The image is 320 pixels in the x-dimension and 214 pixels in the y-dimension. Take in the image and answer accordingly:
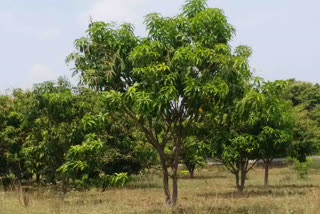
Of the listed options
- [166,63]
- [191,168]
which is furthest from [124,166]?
[166,63]

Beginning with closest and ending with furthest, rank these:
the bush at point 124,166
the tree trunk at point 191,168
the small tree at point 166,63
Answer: the small tree at point 166,63
the bush at point 124,166
the tree trunk at point 191,168

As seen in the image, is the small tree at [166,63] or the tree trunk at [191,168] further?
the tree trunk at [191,168]

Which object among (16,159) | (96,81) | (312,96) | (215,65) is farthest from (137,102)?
(312,96)

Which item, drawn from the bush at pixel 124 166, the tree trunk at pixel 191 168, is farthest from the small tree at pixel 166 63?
the tree trunk at pixel 191 168

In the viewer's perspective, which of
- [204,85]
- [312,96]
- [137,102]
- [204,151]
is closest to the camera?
[137,102]

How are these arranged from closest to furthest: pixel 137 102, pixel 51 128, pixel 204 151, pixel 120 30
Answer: pixel 137 102 → pixel 120 30 → pixel 51 128 → pixel 204 151

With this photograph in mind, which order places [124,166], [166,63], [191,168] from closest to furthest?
[166,63]
[124,166]
[191,168]

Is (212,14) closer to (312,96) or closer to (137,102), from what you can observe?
(137,102)

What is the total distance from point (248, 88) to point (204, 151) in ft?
39.2

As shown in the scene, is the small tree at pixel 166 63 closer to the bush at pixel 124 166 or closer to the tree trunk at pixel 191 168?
the bush at pixel 124 166

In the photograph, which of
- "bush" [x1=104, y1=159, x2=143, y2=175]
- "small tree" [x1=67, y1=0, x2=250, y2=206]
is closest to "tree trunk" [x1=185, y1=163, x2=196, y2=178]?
"bush" [x1=104, y1=159, x2=143, y2=175]

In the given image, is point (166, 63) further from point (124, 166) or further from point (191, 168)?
point (191, 168)

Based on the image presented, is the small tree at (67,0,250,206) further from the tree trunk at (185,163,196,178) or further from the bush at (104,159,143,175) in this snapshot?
the tree trunk at (185,163,196,178)

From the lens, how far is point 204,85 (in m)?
9.54
